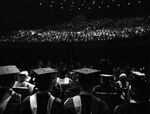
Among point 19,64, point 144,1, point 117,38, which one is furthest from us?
point 144,1

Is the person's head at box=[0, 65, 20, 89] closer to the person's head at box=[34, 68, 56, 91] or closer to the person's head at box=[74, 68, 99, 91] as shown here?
the person's head at box=[34, 68, 56, 91]

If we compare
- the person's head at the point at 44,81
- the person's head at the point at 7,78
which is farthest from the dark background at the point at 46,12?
the person's head at the point at 44,81

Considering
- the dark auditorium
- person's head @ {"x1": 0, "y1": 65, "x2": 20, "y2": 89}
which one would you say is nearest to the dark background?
the dark auditorium

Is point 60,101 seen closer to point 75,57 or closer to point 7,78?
point 7,78

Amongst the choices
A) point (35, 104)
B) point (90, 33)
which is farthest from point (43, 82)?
point (90, 33)

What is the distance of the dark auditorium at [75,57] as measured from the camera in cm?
339

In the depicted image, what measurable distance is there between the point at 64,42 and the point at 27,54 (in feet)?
9.30

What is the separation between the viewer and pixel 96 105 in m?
3.39

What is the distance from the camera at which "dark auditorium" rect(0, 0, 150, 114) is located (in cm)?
339

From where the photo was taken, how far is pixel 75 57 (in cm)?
1598

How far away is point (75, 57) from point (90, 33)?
1835mm

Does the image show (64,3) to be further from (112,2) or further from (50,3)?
(112,2)

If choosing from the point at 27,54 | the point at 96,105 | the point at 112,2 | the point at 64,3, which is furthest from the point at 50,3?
the point at 96,105

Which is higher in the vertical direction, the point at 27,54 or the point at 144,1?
the point at 144,1
